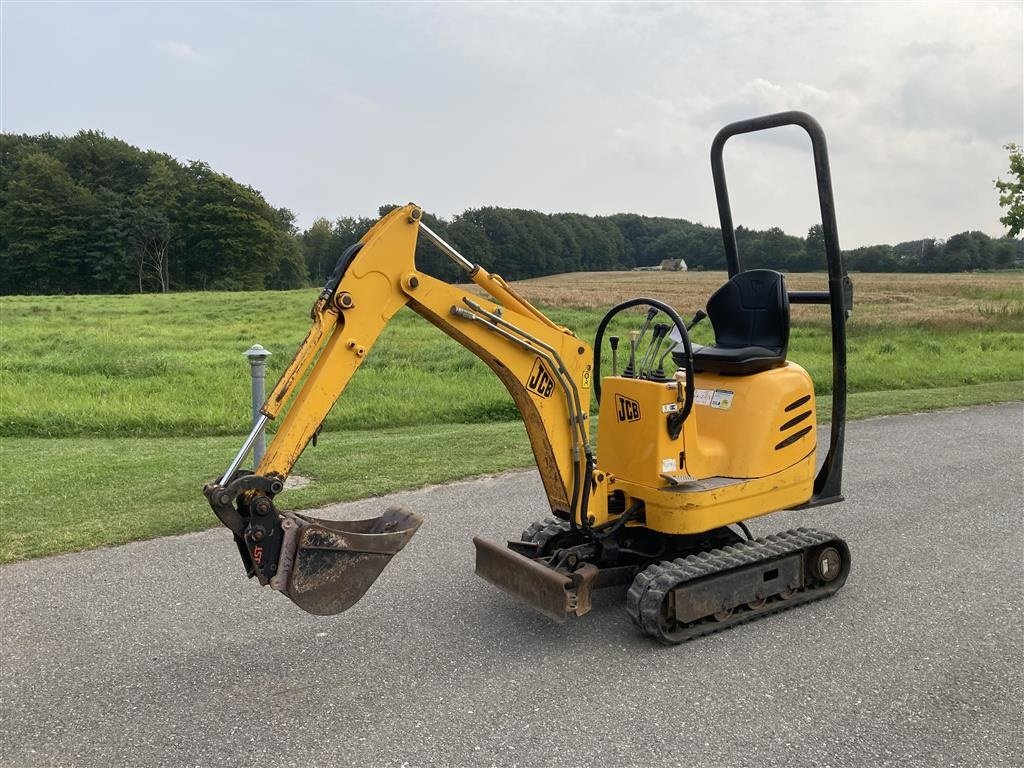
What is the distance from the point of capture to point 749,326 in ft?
17.3

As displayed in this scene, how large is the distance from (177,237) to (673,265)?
148ft

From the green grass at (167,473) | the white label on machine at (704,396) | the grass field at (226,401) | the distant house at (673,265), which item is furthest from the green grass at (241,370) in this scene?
the distant house at (673,265)

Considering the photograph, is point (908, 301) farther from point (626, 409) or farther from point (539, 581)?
point (539, 581)

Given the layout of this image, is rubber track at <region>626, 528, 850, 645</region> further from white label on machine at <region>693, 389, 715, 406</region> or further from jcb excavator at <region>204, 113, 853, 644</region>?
white label on machine at <region>693, 389, 715, 406</region>

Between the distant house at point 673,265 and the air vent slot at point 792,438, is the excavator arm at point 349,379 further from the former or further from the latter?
the distant house at point 673,265

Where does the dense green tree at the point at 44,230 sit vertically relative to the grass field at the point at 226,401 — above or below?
above

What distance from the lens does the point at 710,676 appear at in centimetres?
418

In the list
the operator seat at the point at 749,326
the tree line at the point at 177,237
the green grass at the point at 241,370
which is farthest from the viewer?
the tree line at the point at 177,237

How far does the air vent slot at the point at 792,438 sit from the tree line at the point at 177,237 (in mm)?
52565

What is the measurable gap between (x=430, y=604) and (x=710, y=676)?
1808 millimetres

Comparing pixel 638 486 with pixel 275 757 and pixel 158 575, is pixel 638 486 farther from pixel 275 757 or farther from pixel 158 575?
pixel 158 575

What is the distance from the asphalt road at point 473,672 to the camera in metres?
3.55

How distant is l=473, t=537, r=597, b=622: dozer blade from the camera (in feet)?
14.7

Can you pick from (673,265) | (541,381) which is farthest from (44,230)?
(541,381)
